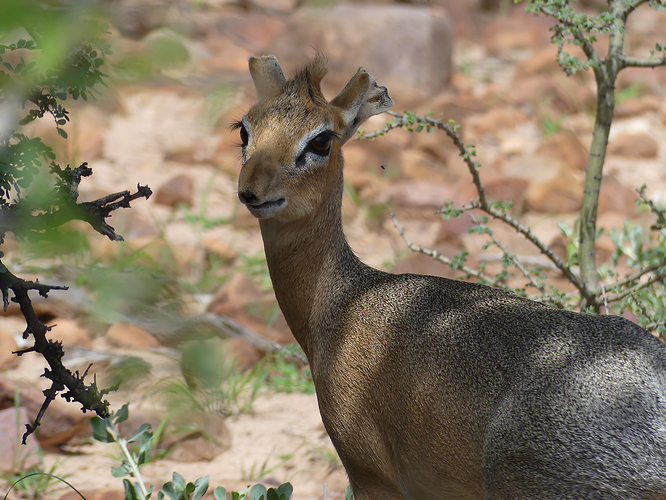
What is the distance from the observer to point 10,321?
214 inches

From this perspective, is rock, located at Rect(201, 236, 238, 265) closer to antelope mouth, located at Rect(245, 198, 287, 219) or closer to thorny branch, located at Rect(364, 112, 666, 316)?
thorny branch, located at Rect(364, 112, 666, 316)

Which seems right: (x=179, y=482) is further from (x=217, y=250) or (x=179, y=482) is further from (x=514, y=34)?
(x=514, y=34)

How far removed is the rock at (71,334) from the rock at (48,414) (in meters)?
0.47

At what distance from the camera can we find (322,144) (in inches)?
122

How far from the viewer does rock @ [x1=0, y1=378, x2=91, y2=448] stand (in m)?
4.32

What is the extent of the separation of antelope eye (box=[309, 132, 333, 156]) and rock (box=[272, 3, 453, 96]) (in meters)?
7.33

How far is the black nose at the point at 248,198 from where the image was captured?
8.98 feet

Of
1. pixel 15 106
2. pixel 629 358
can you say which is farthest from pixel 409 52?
pixel 15 106

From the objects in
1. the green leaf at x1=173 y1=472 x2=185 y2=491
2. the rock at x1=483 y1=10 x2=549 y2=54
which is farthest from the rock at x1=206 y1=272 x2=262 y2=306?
the rock at x1=483 y1=10 x2=549 y2=54

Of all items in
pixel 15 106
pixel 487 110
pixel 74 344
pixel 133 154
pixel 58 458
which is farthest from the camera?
pixel 487 110

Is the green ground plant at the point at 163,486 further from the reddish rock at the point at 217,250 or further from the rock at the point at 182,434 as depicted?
the reddish rock at the point at 217,250

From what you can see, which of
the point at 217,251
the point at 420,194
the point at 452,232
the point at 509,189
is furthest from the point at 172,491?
the point at 509,189

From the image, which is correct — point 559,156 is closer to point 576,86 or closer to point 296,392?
point 576,86

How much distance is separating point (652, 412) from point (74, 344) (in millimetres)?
3845
